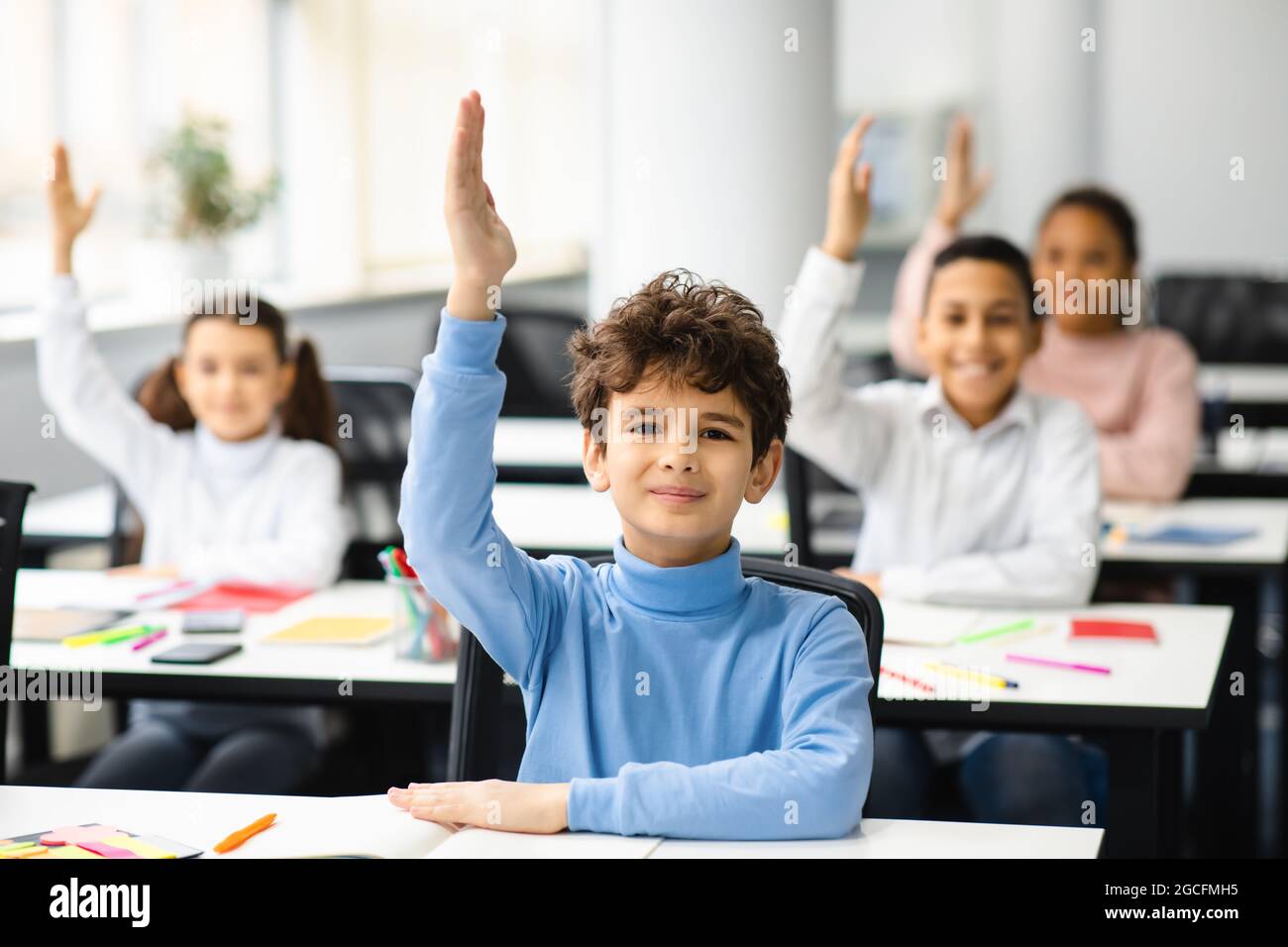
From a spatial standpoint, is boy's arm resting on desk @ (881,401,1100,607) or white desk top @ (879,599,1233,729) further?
boy's arm resting on desk @ (881,401,1100,607)

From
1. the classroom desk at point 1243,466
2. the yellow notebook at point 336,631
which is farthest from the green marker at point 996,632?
the classroom desk at point 1243,466

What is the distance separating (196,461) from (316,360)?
29 centimetres

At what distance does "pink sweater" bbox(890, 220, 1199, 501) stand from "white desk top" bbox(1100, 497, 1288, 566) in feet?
0.21

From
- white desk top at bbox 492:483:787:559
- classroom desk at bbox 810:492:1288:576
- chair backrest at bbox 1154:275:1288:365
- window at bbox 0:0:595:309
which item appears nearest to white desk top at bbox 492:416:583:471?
white desk top at bbox 492:483:787:559

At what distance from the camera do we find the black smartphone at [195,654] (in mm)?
2195

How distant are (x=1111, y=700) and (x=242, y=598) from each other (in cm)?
141

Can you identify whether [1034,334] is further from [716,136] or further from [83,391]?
[83,391]

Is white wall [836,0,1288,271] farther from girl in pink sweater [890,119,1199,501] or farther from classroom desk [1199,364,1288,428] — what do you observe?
girl in pink sweater [890,119,1199,501]

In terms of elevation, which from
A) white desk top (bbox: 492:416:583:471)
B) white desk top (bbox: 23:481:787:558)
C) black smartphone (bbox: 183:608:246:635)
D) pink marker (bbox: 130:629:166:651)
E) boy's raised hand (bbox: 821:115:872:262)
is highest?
boy's raised hand (bbox: 821:115:872:262)

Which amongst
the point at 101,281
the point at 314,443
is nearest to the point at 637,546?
the point at 314,443

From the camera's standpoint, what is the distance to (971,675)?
2.10m

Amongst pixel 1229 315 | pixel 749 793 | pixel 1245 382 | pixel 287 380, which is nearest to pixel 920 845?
pixel 749 793

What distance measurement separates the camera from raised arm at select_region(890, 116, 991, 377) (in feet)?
12.1
